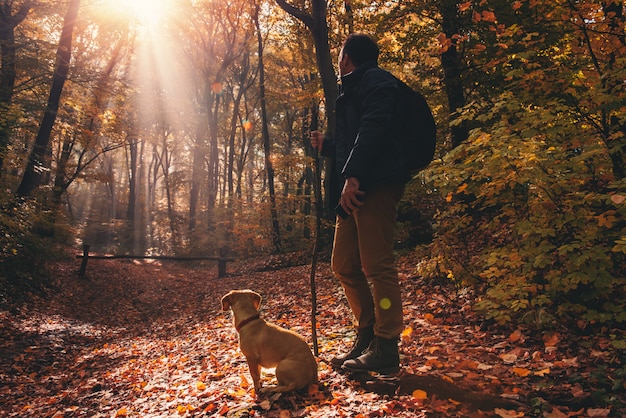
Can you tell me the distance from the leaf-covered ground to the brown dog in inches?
4.9

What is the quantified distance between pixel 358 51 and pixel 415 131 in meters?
0.84

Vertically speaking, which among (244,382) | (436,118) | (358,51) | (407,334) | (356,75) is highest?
(436,118)

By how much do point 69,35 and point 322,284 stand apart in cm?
1174

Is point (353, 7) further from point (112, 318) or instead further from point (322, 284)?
point (112, 318)

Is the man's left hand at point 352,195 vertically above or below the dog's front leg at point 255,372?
above

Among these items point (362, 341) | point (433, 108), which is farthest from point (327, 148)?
point (433, 108)

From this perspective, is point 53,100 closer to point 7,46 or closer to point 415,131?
point 7,46

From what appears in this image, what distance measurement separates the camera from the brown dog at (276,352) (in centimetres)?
292

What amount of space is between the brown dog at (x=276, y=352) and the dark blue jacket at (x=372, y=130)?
4.51 ft

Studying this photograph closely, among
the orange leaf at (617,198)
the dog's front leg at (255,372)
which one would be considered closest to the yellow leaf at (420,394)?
the dog's front leg at (255,372)

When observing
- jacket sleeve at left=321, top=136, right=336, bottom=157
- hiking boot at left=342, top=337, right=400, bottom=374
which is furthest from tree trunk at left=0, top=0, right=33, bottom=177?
hiking boot at left=342, top=337, right=400, bottom=374

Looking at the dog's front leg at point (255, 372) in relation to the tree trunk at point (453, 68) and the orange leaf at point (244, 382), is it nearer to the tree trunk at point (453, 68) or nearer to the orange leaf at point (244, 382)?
the orange leaf at point (244, 382)

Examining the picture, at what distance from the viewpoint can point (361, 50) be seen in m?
3.10

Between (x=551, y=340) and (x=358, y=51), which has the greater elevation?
(x=358, y=51)
